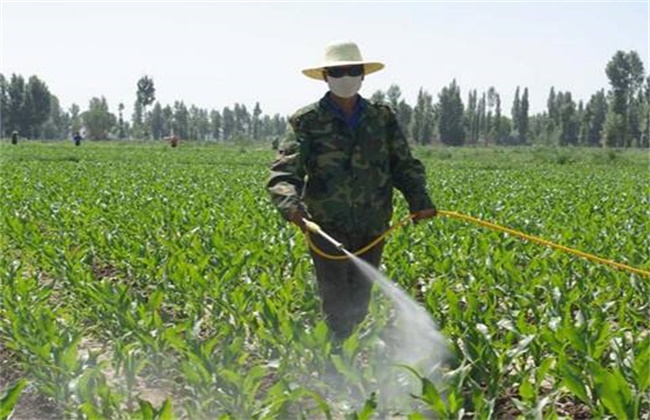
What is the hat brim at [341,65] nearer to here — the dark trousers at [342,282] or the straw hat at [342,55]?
the straw hat at [342,55]

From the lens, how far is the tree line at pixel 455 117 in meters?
78.2

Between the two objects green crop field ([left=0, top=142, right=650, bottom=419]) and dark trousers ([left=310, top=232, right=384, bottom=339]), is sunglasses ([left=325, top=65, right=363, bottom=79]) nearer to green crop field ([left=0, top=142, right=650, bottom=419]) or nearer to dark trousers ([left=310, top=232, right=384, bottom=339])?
dark trousers ([left=310, top=232, right=384, bottom=339])

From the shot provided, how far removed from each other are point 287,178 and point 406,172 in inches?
30.3

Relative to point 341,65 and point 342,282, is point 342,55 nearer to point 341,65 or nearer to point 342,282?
point 341,65

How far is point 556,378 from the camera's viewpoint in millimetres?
3980

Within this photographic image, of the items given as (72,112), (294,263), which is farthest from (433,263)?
(72,112)

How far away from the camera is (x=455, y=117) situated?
306 feet

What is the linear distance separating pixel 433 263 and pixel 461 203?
6779 millimetres

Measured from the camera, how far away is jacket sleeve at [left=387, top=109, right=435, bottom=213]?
4.64m

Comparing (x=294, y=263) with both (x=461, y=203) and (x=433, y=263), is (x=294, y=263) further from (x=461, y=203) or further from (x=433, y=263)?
(x=461, y=203)

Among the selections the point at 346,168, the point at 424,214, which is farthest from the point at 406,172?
the point at 346,168

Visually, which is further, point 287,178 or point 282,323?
point 282,323

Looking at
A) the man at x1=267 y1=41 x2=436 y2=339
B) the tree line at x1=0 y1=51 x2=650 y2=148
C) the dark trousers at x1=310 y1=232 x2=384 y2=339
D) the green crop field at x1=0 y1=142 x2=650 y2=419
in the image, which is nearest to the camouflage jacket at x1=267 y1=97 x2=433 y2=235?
the man at x1=267 y1=41 x2=436 y2=339

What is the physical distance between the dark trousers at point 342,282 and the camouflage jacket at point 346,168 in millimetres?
105
